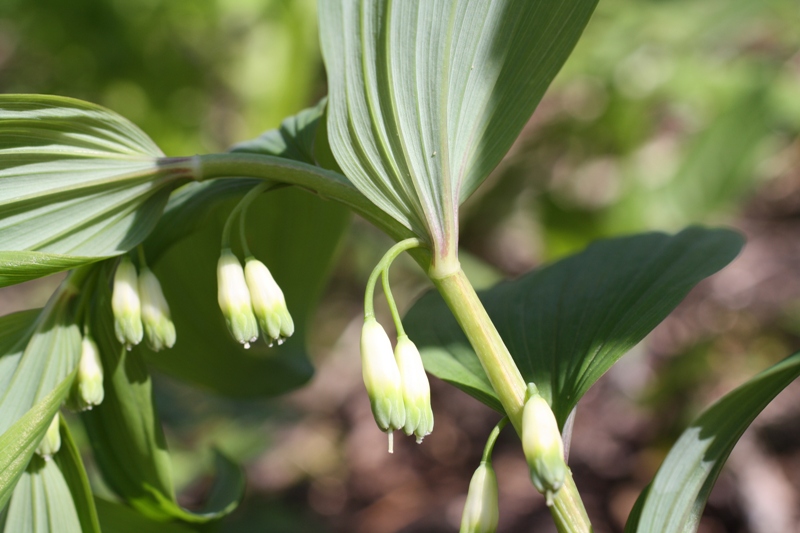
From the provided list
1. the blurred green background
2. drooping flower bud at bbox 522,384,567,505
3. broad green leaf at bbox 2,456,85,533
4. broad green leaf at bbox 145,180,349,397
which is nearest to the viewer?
drooping flower bud at bbox 522,384,567,505

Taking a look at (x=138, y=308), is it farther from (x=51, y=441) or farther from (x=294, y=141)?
(x=294, y=141)

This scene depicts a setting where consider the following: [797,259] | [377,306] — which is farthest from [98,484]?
[797,259]

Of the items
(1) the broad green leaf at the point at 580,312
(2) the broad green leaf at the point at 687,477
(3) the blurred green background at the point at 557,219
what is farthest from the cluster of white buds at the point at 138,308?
(3) the blurred green background at the point at 557,219

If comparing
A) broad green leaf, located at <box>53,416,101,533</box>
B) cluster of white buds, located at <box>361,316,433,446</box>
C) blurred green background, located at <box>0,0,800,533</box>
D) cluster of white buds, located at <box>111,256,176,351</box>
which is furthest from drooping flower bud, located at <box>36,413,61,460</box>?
blurred green background, located at <box>0,0,800,533</box>

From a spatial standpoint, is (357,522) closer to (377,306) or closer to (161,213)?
(377,306)

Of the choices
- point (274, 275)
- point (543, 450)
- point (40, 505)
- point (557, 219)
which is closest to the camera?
point (543, 450)

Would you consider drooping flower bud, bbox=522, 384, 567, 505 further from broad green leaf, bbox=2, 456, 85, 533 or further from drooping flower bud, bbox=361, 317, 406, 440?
broad green leaf, bbox=2, 456, 85, 533

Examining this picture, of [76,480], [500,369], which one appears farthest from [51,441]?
[500,369]
